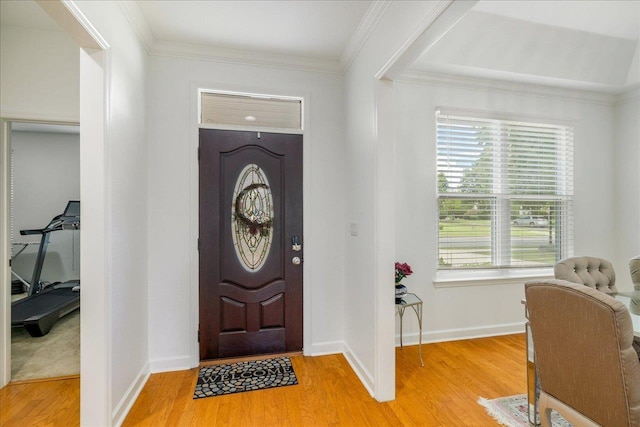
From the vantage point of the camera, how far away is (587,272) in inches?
82.8

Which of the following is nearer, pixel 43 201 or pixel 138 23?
pixel 138 23

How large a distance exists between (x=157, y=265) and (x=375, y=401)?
2.05 metres

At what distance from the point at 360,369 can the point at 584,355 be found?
158 centimetres

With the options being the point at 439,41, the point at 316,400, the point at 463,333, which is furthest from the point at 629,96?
→ the point at 316,400

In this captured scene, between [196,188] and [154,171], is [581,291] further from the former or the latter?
[154,171]

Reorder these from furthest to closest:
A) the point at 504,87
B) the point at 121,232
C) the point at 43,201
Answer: the point at 43,201, the point at 504,87, the point at 121,232

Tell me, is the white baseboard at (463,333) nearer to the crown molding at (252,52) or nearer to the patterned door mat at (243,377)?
the patterned door mat at (243,377)

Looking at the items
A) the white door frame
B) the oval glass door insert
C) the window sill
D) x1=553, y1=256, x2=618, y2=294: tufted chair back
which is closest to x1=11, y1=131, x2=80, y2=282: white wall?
the oval glass door insert

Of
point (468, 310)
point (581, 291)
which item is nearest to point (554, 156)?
point (468, 310)

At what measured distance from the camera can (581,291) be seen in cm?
123

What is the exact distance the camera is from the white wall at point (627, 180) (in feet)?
11.2

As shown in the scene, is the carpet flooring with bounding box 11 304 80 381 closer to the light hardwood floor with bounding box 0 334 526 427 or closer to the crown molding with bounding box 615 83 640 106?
the light hardwood floor with bounding box 0 334 526 427

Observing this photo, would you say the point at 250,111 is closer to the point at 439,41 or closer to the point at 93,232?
the point at 93,232

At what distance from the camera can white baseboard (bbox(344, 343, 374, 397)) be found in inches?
88.1
